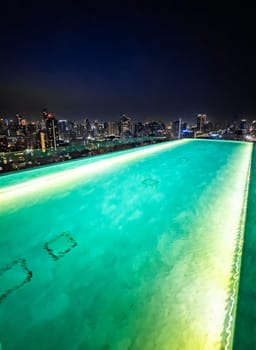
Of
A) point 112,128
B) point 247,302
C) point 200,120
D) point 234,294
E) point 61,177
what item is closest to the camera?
point 247,302

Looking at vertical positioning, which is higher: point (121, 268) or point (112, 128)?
point (112, 128)

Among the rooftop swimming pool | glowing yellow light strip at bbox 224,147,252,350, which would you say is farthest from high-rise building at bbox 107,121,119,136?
glowing yellow light strip at bbox 224,147,252,350

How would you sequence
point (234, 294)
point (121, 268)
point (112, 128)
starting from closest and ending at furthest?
point (234, 294)
point (121, 268)
point (112, 128)

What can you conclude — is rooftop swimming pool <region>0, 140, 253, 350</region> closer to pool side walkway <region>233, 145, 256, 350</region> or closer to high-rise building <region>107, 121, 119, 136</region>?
pool side walkway <region>233, 145, 256, 350</region>

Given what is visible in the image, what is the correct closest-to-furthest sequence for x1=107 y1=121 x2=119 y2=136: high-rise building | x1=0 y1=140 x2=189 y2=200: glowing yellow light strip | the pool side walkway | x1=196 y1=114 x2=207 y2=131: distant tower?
the pool side walkway
x1=0 y1=140 x2=189 y2=200: glowing yellow light strip
x1=107 y1=121 x2=119 y2=136: high-rise building
x1=196 y1=114 x2=207 y2=131: distant tower

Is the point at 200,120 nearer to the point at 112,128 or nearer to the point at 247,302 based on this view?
the point at 112,128

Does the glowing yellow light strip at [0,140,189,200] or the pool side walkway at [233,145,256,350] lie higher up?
the pool side walkway at [233,145,256,350]

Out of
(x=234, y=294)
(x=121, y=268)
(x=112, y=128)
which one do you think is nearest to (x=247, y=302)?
(x=234, y=294)

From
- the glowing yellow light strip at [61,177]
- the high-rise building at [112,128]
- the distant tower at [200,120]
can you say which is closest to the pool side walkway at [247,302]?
the glowing yellow light strip at [61,177]

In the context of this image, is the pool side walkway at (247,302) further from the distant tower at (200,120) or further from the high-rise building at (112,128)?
the distant tower at (200,120)
